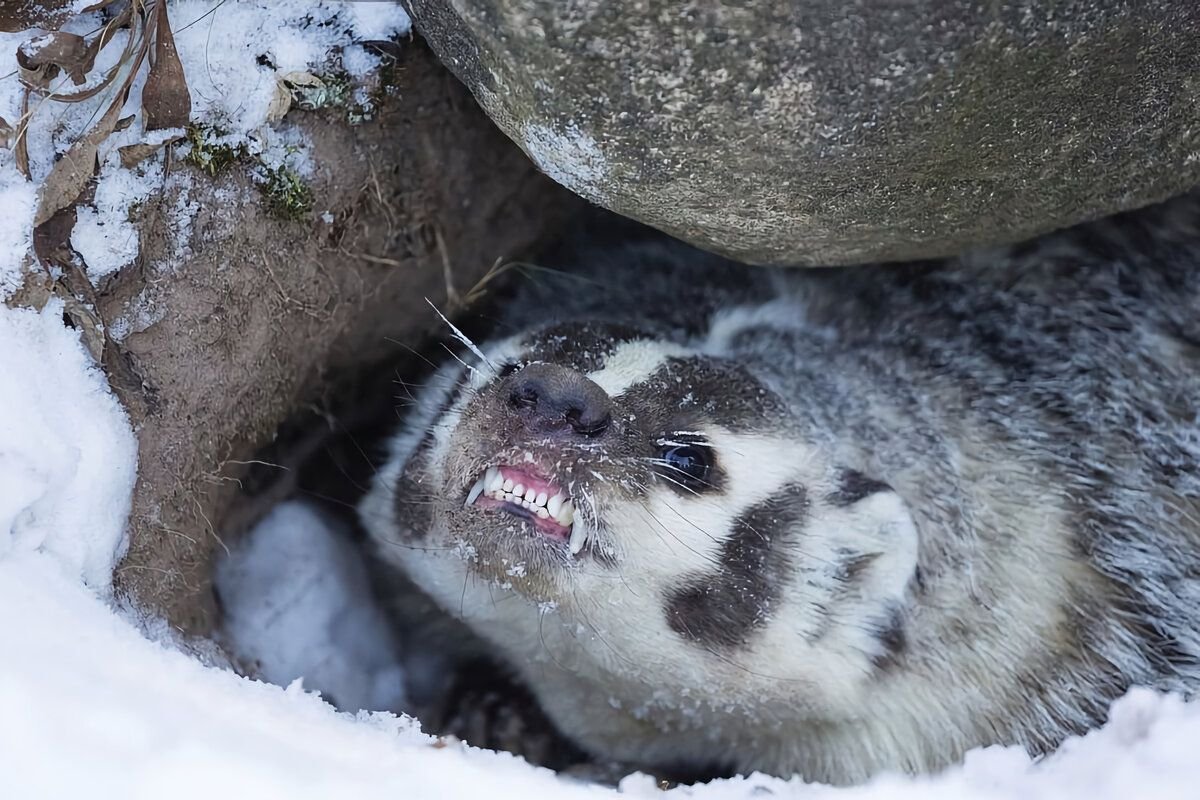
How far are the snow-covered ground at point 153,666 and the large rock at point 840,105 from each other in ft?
1.37

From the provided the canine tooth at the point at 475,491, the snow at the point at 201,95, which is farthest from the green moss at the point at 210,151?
the canine tooth at the point at 475,491

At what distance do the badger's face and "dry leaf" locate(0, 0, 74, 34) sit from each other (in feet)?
3.44

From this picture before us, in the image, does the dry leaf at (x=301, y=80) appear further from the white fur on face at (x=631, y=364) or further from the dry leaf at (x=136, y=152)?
the white fur on face at (x=631, y=364)

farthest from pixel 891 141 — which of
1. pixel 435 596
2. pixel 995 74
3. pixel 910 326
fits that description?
pixel 435 596

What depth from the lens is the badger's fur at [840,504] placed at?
7.11ft

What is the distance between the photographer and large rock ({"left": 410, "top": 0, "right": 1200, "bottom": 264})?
1639mm

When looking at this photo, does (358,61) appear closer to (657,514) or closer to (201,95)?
(201,95)

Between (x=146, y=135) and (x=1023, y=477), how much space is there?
206cm

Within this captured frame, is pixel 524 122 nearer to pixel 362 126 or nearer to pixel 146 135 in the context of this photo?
pixel 362 126

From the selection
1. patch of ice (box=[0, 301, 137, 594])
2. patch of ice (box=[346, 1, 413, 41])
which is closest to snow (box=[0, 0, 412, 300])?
patch of ice (box=[346, 1, 413, 41])

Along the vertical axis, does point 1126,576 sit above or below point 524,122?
above

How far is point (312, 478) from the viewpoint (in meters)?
2.97

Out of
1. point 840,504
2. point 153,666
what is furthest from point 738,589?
point 153,666

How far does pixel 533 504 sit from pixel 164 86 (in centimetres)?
105
